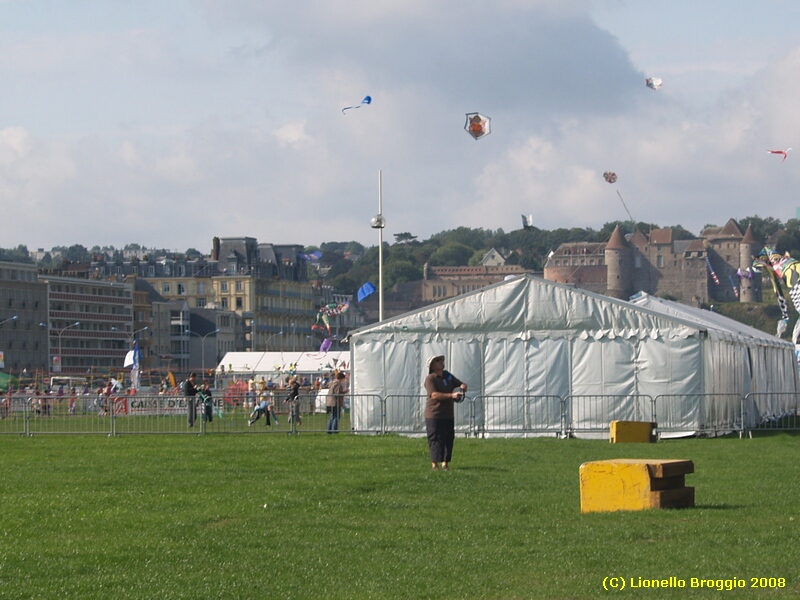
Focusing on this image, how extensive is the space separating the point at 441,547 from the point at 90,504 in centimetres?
488

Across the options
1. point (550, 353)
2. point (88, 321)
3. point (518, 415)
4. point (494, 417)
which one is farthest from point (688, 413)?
point (88, 321)

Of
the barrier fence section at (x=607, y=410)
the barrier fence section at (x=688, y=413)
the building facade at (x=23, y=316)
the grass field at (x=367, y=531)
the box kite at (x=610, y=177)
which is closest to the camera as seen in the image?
the grass field at (x=367, y=531)

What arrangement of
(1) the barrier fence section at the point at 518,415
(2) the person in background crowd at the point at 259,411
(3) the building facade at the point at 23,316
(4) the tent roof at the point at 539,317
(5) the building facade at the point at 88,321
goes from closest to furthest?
(1) the barrier fence section at the point at 518,415 → (4) the tent roof at the point at 539,317 → (2) the person in background crowd at the point at 259,411 → (3) the building facade at the point at 23,316 → (5) the building facade at the point at 88,321

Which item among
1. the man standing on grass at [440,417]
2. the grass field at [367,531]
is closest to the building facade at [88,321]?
the man standing on grass at [440,417]

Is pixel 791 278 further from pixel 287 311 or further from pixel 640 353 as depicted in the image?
pixel 287 311

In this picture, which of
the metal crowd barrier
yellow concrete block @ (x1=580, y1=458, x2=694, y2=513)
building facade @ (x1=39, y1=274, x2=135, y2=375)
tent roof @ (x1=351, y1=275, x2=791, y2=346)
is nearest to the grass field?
yellow concrete block @ (x1=580, y1=458, x2=694, y2=513)

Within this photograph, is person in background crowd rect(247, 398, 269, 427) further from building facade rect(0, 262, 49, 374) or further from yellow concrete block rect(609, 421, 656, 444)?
building facade rect(0, 262, 49, 374)

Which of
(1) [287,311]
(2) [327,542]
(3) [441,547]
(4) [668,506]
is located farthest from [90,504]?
(1) [287,311]

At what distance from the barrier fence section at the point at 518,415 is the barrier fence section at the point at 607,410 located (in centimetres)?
33

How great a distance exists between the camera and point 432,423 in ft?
64.5

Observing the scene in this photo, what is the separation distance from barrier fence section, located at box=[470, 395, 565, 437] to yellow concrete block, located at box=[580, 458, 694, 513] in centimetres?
1725

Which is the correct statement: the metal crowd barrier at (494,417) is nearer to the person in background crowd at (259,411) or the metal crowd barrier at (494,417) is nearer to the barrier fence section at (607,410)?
the barrier fence section at (607,410)

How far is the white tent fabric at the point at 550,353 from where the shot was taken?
1248 inches

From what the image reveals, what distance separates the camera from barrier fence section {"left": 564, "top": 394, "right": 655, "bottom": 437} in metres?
31.6
